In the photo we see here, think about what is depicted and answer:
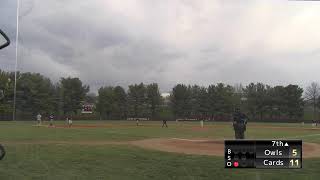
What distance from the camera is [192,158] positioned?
12625mm

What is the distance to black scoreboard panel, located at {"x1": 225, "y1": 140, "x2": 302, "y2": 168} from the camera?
242 inches

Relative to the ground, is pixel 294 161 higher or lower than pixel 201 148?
higher

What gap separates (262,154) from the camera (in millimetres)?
6160

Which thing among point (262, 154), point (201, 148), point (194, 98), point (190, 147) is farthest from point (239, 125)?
point (262, 154)

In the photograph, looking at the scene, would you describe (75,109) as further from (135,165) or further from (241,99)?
(135,165)

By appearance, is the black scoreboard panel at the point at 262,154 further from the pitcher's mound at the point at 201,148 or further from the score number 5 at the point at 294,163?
the pitcher's mound at the point at 201,148

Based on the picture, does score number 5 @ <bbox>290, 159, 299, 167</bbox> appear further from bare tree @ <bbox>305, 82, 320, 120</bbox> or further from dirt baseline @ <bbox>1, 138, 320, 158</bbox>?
bare tree @ <bbox>305, 82, 320, 120</bbox>

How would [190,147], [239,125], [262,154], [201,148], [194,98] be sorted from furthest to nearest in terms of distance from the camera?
1. [194,98]
2. [190,147]
3. [201,148]
4. [239,125]
5. [262,154]

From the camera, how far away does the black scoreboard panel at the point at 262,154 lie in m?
6.14

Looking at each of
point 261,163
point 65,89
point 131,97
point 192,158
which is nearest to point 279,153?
point 261,163

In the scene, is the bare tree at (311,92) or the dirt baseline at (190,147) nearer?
the dirt baseline at (190,147)

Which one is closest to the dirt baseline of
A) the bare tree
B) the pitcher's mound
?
the pitcher's mound

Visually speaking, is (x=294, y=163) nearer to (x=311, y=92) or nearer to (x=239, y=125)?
(x=239, y=125)

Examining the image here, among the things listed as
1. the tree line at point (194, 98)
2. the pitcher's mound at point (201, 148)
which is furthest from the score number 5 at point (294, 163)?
the tree line at point (194, 98)
